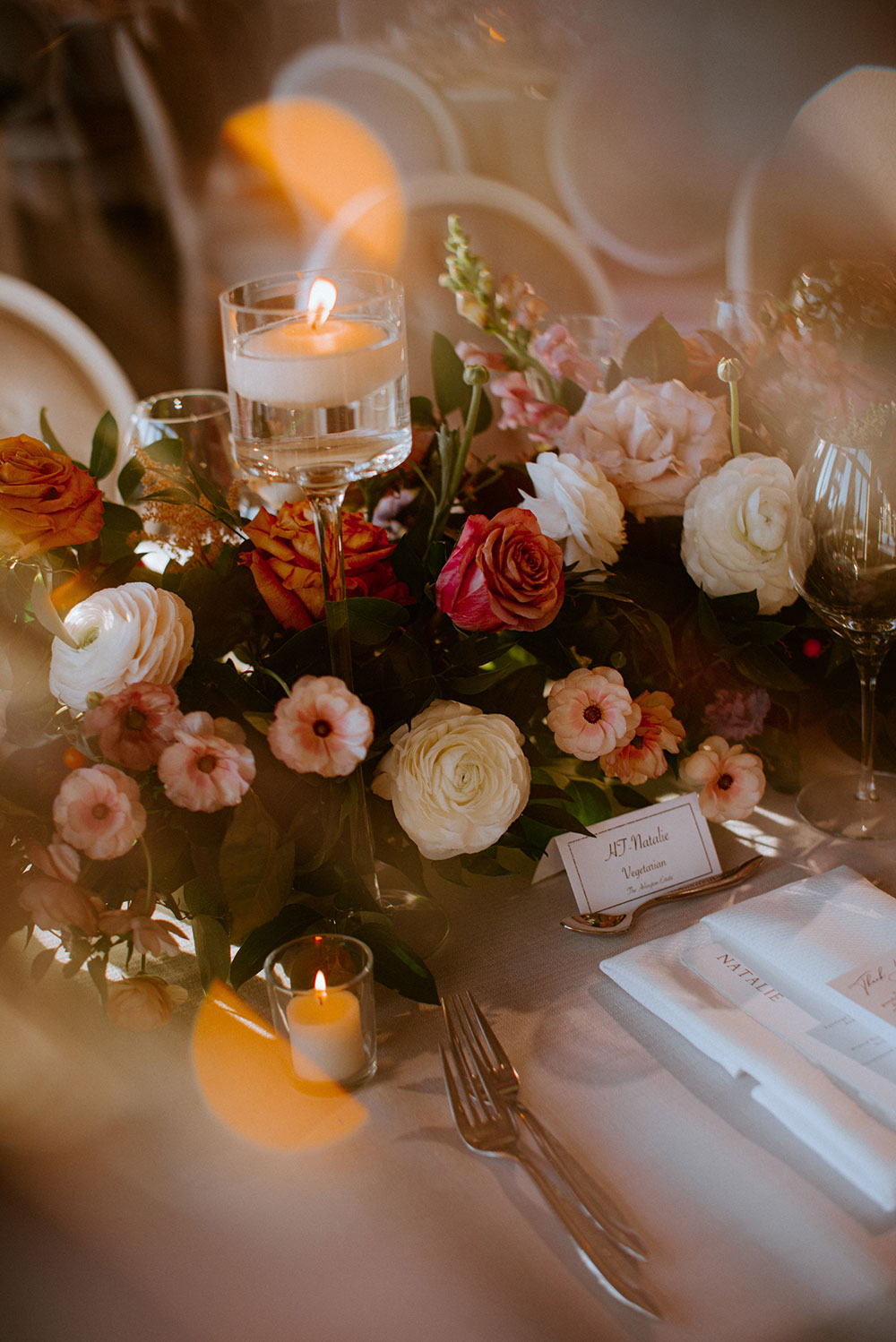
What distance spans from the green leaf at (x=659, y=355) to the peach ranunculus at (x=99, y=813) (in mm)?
643

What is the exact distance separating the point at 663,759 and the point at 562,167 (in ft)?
4.71

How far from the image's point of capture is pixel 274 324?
0.58m

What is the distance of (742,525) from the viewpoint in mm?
785

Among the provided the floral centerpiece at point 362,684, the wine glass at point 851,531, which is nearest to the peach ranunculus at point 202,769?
the floral centerpiece at point 362,684

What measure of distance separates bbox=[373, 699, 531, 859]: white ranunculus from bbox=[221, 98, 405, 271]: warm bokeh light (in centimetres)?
153

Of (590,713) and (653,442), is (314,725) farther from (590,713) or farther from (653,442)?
(653,442)

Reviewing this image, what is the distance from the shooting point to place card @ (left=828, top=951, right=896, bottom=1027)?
2.02 ft

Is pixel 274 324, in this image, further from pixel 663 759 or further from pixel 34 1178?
pixel 34 1178

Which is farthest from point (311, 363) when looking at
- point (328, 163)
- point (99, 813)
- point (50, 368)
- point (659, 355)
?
point (50, 368)

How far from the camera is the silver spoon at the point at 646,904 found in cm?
75

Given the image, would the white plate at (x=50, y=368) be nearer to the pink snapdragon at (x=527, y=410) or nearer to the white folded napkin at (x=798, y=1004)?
the pink snapdragon at (x=527, y=410)

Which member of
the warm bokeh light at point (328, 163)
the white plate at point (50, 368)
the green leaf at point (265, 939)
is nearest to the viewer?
the green leaf at point (265, 939)

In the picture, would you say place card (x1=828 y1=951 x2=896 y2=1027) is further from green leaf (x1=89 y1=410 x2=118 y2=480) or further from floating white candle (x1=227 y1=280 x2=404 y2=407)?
green leaf (x1=89 y1=410 x2=118 y2=480)

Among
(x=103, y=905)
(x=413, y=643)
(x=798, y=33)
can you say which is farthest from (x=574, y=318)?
(x=103, y=905)
